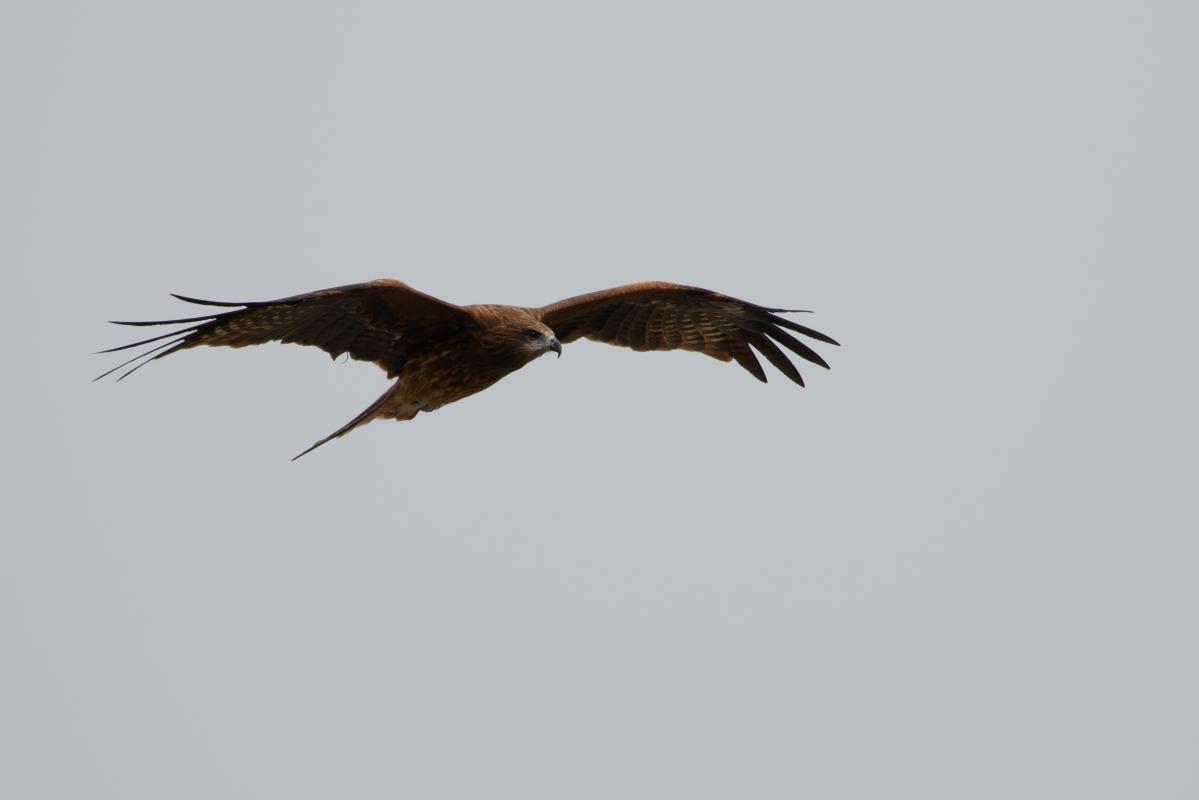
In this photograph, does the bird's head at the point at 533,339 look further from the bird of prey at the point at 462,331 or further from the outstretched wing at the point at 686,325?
the outstretched wing at the point at 686,325

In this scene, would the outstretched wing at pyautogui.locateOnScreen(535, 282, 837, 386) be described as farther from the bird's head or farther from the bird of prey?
the bird's head

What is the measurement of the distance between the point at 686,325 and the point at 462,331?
2480 millimetres

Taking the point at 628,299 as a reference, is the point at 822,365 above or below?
below

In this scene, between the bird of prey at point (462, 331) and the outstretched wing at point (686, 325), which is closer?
the bird of prey at point (462, 331)

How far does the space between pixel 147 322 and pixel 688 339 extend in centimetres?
514

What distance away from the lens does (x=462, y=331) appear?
10.2 meters

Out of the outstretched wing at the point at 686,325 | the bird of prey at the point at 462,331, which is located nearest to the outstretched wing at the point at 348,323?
the bird of prey at the point at 462,331

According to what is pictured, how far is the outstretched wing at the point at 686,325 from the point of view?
11508 mm

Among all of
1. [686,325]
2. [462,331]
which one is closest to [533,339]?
[462,331]

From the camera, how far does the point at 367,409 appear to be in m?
10.1

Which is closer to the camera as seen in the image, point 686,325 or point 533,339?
point 533,339

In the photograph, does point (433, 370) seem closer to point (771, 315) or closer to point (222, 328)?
point (222, 328)

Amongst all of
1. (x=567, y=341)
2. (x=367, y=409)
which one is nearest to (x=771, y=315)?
(x=567, y=341)

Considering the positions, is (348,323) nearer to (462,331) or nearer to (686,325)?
(462,331)
